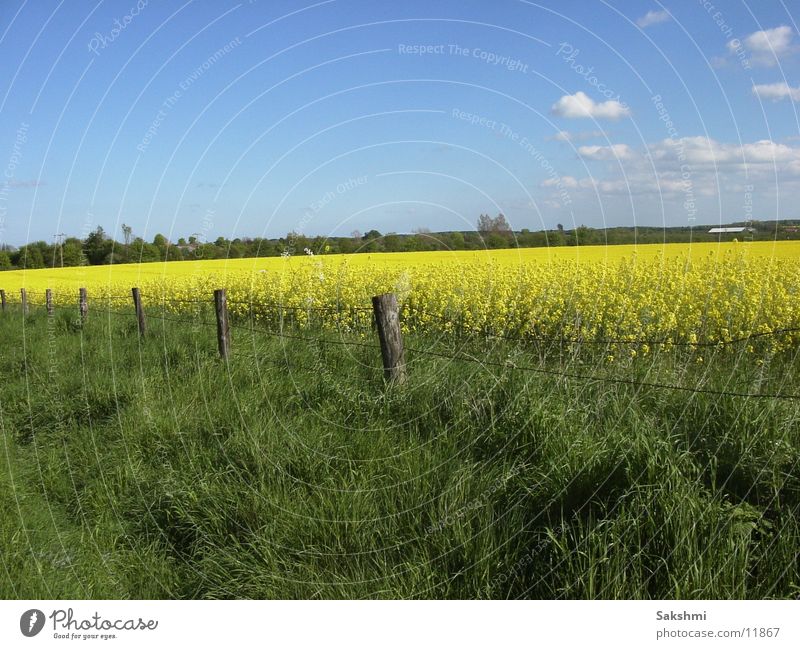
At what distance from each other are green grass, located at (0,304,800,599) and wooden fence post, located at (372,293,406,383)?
6.8 inches

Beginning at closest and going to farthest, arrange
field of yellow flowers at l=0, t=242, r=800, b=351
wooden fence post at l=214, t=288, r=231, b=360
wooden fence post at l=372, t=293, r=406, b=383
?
1. wooden fence post at l=372, t=293, r=406, b=383
2. wooden fence post at l=214, t=288, r=231, b=360
3. field of yellow flowers at l=0, t=242, r=800, b=351

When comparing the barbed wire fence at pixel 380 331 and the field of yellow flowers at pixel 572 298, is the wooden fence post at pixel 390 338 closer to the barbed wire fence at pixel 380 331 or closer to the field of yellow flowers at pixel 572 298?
the barbed wire fence at pixel 380 331

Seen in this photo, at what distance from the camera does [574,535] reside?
9.32 feet

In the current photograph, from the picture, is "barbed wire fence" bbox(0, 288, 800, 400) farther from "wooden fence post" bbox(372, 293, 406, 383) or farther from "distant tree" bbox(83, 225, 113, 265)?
"distant tree" bbox(83, 225, 113, 265)

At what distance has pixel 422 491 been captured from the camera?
3.34 metres

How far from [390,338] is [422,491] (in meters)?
1.79

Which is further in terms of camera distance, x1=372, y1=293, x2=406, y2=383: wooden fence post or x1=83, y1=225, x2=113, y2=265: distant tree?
x1=83, y1=225, x2=113, y2=265: distant tree

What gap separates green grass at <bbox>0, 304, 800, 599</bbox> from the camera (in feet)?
8.93

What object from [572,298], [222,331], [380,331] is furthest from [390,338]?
[572,298]

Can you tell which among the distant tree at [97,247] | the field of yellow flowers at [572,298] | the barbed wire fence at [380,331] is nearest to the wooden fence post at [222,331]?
the barbed wire fence at [380,331]

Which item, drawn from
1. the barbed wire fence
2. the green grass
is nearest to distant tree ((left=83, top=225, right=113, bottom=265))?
the barbed wire fence
